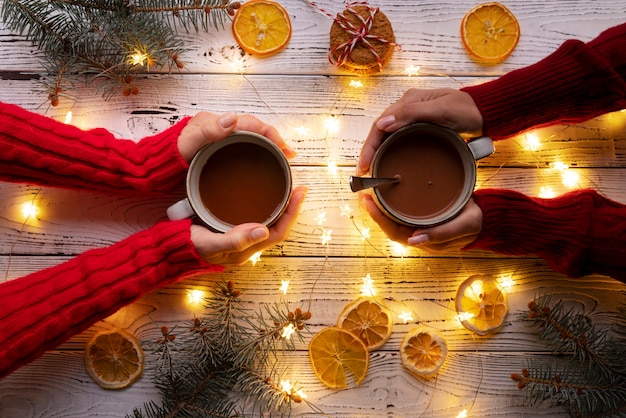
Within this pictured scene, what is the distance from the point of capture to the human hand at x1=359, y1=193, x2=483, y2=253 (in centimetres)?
108

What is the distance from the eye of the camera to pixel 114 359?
1.20 meters

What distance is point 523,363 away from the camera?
4.04 ft

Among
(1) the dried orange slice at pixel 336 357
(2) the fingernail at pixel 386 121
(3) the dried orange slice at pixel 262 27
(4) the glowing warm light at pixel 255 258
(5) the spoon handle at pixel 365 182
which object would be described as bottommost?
(1) the dried orange slice at pixel 336 357

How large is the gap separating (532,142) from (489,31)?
10.7 inches

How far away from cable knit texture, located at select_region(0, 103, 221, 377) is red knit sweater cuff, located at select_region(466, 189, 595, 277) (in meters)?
0.58

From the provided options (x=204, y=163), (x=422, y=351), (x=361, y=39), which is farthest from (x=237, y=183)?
(x=422, y=351)

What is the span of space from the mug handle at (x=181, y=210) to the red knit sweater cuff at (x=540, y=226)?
23.2 inches

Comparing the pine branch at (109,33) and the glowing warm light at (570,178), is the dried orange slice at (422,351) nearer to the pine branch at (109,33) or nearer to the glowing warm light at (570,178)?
the glowing warm light at (570,178)

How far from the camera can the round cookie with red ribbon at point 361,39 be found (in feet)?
3.98

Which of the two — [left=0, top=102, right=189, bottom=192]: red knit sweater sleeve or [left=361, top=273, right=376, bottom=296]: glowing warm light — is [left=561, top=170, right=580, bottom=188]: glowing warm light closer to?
[left=361, top=273, right=376, bottom=296]: glowing warm light

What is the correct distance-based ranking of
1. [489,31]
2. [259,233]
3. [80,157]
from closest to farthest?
[259,233], [80,157], [489,31]

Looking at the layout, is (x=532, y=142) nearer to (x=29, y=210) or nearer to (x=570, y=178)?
(x=570, y=178)

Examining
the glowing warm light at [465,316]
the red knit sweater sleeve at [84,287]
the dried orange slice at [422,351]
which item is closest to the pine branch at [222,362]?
the red knit sweater sleeve at [84,287]

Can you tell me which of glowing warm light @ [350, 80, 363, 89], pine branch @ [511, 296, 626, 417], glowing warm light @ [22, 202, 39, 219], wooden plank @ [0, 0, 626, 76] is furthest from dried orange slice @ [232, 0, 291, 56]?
pine branch @ [511, 296, 626, 417]
